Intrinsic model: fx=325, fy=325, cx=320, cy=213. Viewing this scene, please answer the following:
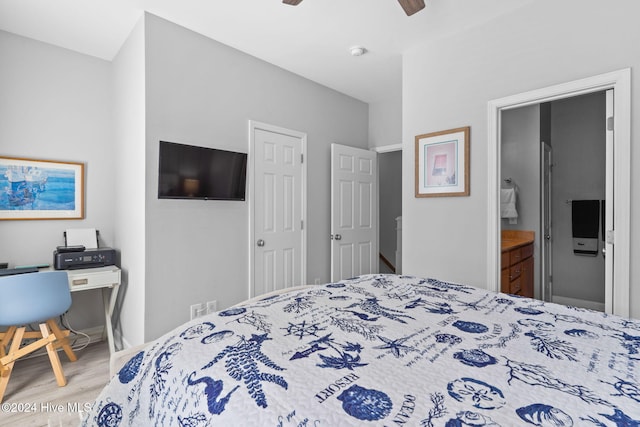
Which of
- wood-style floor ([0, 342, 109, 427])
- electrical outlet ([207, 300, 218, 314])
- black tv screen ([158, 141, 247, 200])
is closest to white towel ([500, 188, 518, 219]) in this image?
black tv screen ([158, 141, 247, 200])

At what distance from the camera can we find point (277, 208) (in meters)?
3.38

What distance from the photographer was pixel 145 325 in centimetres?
249

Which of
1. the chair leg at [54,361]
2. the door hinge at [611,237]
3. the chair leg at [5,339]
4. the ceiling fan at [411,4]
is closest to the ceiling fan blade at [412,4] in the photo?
the ceiling fan at [411,4]

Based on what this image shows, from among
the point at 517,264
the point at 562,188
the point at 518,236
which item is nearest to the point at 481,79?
the point at 517,264

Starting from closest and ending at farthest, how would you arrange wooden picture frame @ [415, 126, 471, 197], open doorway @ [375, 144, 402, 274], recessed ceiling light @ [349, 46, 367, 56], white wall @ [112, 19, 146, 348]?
white wall @ [112, 19, 146, 348] < wooden picture frame @ [415, 126, 471, 197] < recessed ceiling light @ [349, 46, 367, 56] < open doorway @ [375, 144, 402, 274]

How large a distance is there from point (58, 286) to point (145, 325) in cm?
64

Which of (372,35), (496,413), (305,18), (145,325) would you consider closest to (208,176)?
(145,325)

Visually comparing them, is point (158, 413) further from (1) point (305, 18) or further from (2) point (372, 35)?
(2) point (372, 35)

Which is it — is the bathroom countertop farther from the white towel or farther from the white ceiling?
the white ceiling

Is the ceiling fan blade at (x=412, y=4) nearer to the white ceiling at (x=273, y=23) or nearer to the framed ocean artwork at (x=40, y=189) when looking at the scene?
the white ceiling at (x=273, y=23)

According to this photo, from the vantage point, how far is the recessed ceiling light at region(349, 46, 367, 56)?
3.00 meters

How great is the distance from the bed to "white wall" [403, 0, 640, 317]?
1345mm

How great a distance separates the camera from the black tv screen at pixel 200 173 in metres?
2.52

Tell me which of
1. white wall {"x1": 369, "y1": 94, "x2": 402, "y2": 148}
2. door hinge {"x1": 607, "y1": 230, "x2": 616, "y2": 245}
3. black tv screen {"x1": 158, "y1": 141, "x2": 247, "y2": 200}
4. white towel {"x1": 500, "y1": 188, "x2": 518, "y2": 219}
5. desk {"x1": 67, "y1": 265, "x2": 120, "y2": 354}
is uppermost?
white wall {"x1": 369, "y1": 94, "x2": 402, "y2": 148}
